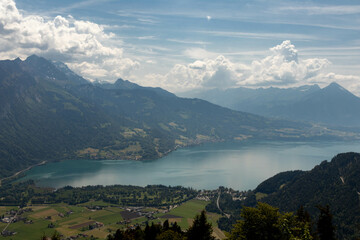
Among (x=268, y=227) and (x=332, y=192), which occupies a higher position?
(x=268, y=227)

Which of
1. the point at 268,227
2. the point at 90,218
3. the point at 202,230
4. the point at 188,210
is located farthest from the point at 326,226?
the point at 90,218

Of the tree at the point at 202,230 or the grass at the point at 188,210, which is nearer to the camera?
the tree at the point at 202,230

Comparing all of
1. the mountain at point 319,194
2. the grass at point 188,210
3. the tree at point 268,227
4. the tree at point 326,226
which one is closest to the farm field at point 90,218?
the grass at point 188,210

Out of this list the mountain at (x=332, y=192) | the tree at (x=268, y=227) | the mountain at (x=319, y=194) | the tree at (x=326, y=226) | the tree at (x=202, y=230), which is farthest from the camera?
the mountain at (x=319, y=194)

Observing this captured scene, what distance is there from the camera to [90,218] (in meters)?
117

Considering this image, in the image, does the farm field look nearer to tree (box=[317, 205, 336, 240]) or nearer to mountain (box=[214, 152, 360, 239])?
mountain (box=[214, 152, 360, 239])

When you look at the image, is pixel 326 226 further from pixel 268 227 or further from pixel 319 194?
pixel 319 194

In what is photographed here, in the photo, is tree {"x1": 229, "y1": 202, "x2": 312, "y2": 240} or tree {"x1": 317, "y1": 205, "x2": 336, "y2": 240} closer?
tree {"x1": 229, "y1": 202, "x2": 312, "y2": 240}

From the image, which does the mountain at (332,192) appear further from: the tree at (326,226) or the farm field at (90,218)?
the tree at (326,226)

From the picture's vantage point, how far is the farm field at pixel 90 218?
104 meters

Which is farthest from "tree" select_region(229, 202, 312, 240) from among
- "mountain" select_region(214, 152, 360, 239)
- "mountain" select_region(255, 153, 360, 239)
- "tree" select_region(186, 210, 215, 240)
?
"mountain" select_region(255, 153, 360, 239)

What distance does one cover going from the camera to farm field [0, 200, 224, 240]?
340ft

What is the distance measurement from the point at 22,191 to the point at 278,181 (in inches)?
4683

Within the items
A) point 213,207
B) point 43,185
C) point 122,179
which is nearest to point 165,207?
point 213,207
